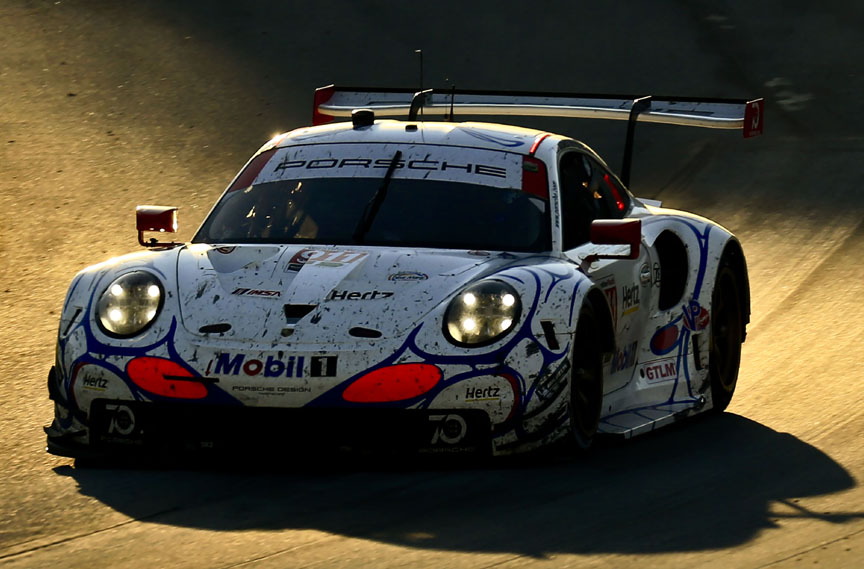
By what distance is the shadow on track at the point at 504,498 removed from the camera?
16.2 ft

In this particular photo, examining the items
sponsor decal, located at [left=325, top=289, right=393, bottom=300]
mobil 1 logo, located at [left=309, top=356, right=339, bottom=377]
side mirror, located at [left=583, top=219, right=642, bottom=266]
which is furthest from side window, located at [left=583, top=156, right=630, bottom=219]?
mobil 1 logo, located at [left=309, top=356, right=339, bottom=377]

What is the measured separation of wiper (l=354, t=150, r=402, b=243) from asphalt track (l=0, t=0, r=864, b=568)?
1.18 metres

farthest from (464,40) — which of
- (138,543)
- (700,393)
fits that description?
(138,543)

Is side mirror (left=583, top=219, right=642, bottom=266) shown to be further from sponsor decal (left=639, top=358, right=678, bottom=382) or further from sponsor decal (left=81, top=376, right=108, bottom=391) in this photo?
sponsor decal (left=81, top=376, right=108, bottom=391)

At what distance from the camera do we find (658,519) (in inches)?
204

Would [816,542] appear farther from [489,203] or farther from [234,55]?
[234,55]

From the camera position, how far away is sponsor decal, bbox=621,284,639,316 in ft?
23.3

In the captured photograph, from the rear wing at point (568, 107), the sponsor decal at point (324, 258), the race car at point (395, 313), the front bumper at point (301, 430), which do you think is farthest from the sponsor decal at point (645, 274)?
the front bumper at point (301, 430)

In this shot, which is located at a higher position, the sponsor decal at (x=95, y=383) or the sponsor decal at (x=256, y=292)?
the sponsor decal at (x=256, y=292)

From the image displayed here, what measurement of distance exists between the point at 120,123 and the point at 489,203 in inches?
326

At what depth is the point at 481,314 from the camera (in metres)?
5.96

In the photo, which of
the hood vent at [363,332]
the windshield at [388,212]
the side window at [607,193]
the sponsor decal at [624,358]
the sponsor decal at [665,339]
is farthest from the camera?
the side window at [607,193]

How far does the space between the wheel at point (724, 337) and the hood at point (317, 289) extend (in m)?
1.78

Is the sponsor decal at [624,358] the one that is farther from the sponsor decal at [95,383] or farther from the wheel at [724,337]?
the sponsor decal at [95,383]
